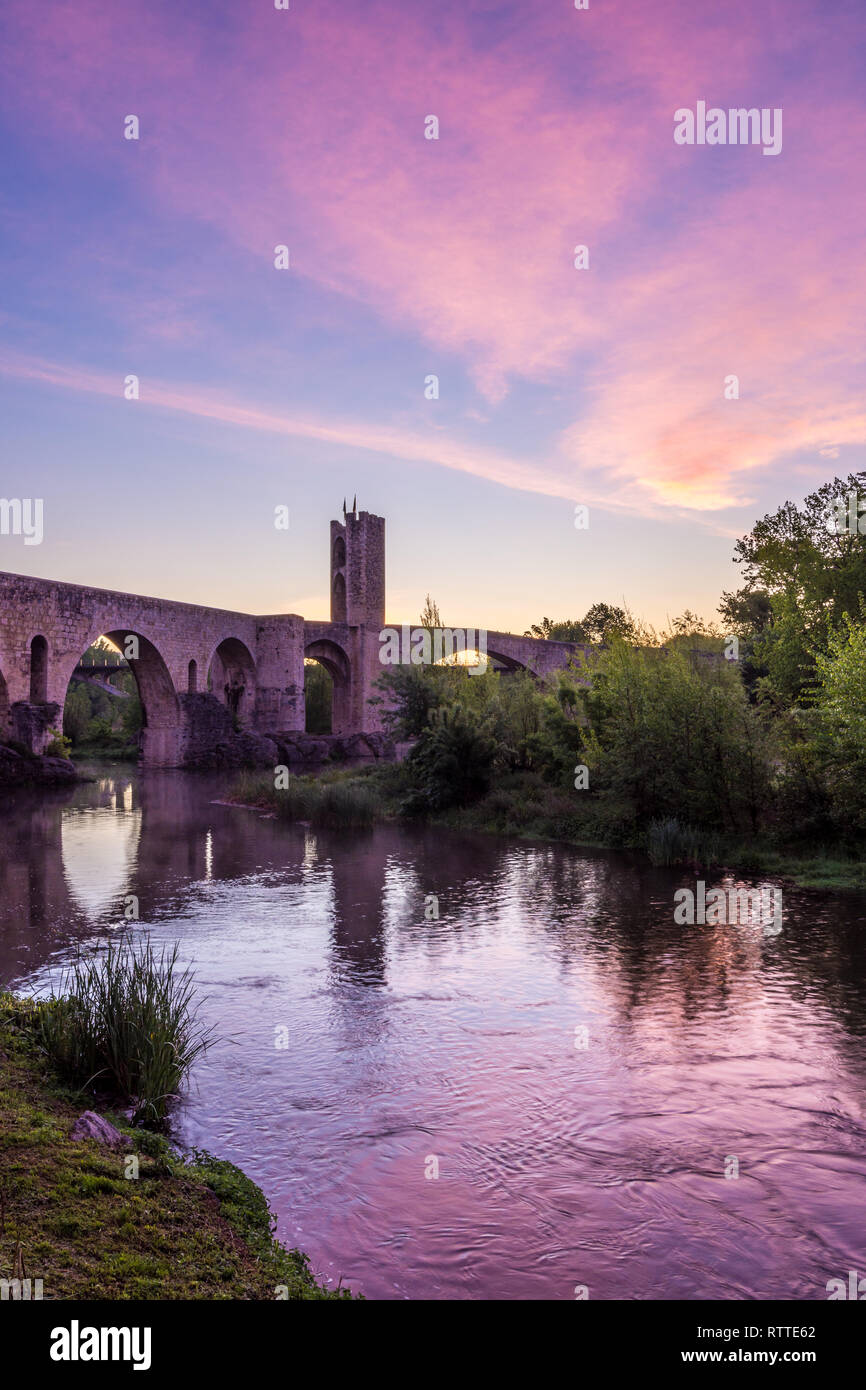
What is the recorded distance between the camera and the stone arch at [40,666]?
91.4 ft

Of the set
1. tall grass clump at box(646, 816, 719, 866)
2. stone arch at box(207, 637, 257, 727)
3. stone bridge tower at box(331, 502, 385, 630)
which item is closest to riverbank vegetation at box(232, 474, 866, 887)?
tall grass clump at box(646, 816, 719, 866)

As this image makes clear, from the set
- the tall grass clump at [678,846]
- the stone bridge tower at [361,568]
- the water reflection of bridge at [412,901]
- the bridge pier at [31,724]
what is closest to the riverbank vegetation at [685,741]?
the tall grass clump at [678,846]

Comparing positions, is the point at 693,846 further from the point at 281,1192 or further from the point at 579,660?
the point at 281,1192

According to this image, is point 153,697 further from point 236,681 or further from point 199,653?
point 236,681

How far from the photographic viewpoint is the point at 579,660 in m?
20.8

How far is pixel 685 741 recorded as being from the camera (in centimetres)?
1652

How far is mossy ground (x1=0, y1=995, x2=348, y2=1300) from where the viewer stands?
3719mm

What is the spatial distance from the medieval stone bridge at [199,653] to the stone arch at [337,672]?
0.07 m

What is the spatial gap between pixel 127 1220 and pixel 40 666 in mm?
25891

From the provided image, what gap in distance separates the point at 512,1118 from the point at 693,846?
33.2 feet

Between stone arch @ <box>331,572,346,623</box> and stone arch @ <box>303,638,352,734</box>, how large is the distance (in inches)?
119

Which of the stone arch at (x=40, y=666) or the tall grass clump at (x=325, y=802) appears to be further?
the stone arch at (x=40, y=666)

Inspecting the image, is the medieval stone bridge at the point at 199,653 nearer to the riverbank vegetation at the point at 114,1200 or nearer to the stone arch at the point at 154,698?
the stone arch at the point at 154,698

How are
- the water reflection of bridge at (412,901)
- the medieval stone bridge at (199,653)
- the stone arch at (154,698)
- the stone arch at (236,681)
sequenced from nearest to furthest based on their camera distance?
1. the water reflection of bridge at (412,901)
2. the medieval stone bridge at (199,653)
3. the stone arch at (154,698)
4. the stone arch at (236,681)
